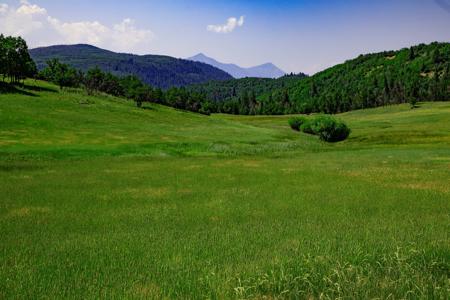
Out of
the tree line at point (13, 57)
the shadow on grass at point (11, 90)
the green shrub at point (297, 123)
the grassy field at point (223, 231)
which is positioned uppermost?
the tree line at point (13, 57)

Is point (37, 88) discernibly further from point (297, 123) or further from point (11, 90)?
point (297, 123)

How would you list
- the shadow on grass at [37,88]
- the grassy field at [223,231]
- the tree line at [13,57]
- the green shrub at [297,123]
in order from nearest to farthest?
the grassy field at [223,231]
the tree line at [13,57]
the shadow on grass at [37,88]
the green shrub at [297,123]

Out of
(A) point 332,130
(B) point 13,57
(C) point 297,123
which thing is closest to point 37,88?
(B) point 13,57

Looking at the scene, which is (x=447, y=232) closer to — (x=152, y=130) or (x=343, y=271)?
(x=343, y=271)

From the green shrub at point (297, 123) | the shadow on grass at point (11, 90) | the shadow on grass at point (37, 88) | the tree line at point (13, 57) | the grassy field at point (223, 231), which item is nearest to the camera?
the grassy field at point (223, 231)

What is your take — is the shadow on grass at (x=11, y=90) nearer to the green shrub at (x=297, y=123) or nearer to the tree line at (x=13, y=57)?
the tree line at (x=13, y=57)

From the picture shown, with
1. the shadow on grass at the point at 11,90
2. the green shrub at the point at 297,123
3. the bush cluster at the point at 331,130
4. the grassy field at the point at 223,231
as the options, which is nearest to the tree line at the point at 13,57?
the shadow on grass at the point at 11,90

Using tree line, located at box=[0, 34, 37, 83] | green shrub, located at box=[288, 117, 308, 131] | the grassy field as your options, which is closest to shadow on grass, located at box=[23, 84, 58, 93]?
tree line, located at box=[0, 34, 37, 83]

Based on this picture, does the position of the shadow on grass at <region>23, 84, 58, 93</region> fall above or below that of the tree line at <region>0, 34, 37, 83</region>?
below

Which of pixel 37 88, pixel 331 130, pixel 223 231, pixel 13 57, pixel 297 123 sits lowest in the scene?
pixel 297 123

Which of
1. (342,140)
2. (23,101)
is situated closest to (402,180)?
(342,140)

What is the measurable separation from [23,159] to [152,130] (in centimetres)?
5332

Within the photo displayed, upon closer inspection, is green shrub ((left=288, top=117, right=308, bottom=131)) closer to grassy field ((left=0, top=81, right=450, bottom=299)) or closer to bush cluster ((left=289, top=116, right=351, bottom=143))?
bush cluster ((left=289, top=116, right=351, bottom=143))

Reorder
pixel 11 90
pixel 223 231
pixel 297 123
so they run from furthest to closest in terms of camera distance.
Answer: pixel 297 123, pixel 11 90, pixel 223 231
